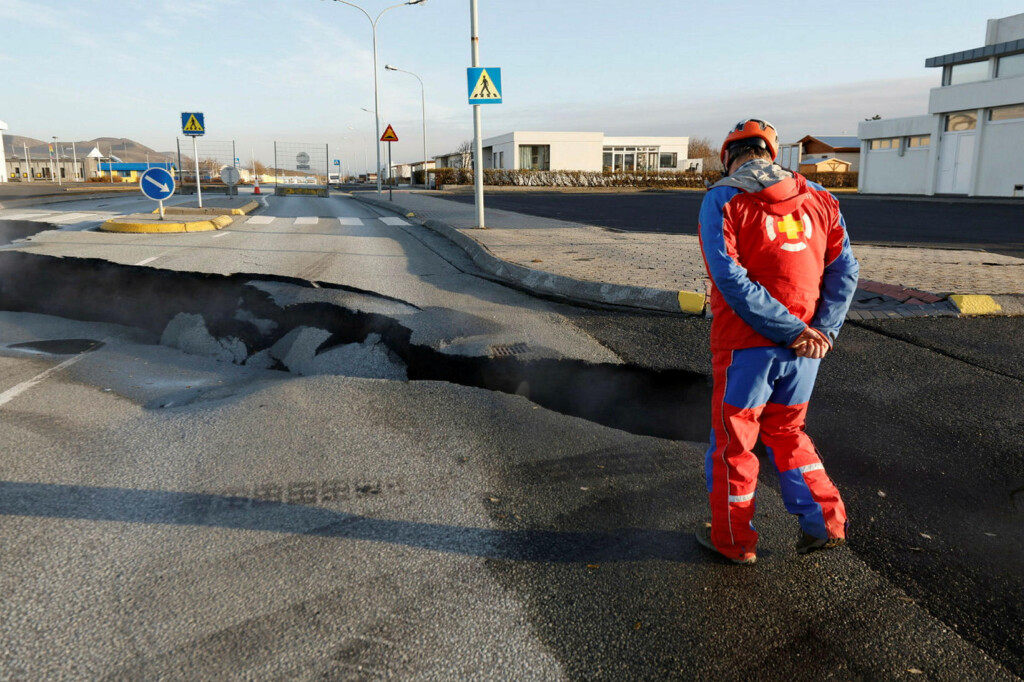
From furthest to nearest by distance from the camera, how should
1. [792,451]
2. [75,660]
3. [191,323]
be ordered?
[191,323] → [792,451] → [75,660]

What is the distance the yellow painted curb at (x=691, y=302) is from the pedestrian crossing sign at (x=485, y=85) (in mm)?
7388

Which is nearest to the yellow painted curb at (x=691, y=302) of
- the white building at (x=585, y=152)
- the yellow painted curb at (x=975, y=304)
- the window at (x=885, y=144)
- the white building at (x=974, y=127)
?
the yellow painted curb at (x=975, y=304)

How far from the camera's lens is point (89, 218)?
16797 millimetres

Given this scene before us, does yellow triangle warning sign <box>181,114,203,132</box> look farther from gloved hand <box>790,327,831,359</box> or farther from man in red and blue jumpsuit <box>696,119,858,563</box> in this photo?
gloved hand <box>790,327,831,359</box>

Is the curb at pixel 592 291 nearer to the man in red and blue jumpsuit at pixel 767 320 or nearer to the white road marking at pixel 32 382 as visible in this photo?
the man in red and blue jumpsuit at pixel 767 320

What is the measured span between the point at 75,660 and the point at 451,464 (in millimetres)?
1737

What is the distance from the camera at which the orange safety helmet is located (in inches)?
100

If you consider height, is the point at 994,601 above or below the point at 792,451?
below

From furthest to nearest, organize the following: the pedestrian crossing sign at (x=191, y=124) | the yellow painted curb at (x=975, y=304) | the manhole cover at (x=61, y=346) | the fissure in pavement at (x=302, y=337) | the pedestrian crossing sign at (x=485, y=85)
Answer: the pedestrian crossing sign at (x=191, y=124)
the pedestrian crossing sign at (x=485, y=85)
the yellow painted curb at (x=975, y=304)
the manhole cover at (x=61, y=346)
the fissure in pavement at (x=302, y=337)

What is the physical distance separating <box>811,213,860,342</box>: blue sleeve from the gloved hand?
0.09 meters

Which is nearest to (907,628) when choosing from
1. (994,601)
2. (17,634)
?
(994,601)

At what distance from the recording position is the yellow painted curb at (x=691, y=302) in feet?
22.0

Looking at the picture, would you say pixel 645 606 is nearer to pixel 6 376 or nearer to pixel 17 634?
pixel 17 634

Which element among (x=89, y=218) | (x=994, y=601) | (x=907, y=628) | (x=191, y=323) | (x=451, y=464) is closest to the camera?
(x=907, y=628)
